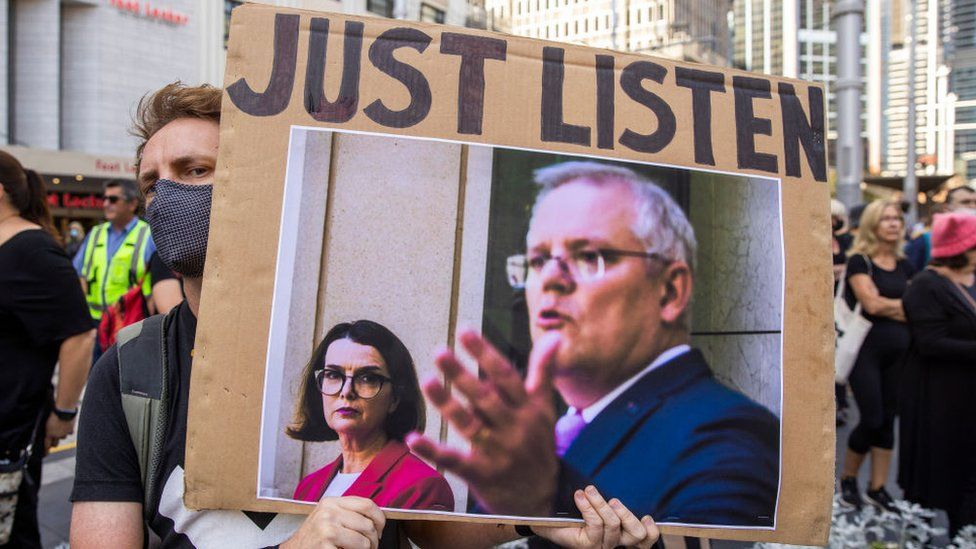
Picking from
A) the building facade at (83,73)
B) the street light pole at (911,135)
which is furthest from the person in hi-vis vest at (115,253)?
the street light pole at (911,135)

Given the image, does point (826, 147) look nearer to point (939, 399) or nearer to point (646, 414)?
point (646, 414)

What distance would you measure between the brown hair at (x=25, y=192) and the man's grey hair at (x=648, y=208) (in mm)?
2435

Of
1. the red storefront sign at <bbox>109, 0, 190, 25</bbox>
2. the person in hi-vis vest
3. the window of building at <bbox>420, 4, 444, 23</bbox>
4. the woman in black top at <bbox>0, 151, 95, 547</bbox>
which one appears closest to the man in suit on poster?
the window of building at <bbox>420, 4, 444, 23</bbox>

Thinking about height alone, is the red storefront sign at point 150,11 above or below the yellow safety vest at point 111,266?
above

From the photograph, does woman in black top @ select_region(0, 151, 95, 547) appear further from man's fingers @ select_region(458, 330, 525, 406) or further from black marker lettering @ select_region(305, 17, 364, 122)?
man's fingers @ select_region(458, 330, 525, 406)

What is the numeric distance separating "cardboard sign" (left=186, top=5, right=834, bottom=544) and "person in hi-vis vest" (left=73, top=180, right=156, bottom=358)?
360 centimetres

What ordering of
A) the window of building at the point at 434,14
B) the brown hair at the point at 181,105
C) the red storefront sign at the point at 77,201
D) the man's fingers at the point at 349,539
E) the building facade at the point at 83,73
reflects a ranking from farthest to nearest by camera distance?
1. the red storefront sign at the point at 77,201
2. the building facade at the point at 83,73
3. the window of building at the point at 434,14
4. the brown hair at the point at 181,105
5. the man's fingers at the point at 349,539

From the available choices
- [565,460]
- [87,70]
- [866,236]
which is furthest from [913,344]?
[87,70]

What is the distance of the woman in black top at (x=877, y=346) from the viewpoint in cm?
452

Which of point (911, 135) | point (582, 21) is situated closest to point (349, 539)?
point (582, 21)

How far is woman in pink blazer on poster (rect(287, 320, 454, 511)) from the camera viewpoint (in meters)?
1.18

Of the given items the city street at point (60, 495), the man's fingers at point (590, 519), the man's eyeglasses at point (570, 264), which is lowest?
the city street at point (60, 495)

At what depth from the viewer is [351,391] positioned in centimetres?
118

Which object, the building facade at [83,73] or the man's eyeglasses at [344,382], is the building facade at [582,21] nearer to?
the man's eyeglasses at [344,382]
